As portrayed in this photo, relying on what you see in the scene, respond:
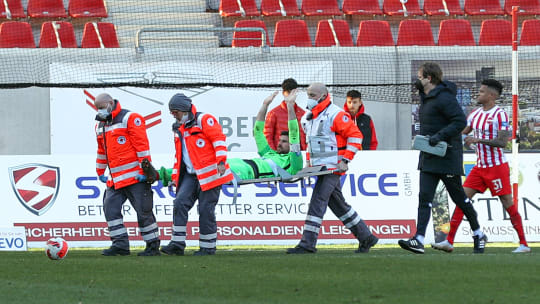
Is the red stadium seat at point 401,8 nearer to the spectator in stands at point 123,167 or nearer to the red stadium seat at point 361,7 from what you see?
the red stadium seat at point 361,7

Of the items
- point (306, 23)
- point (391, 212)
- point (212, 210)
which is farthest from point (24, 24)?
point (212, 210)

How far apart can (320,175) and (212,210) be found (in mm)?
1188

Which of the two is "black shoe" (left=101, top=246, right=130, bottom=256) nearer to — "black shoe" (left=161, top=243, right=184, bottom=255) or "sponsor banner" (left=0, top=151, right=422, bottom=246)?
"black shoe" (left=161, top=243, right=184, bottom=255)

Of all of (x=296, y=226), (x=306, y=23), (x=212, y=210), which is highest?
(x=306, y=23)

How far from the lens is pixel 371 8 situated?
2244cm

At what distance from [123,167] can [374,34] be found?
A: 10990 mm

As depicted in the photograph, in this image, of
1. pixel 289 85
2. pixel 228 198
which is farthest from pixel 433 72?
pixel 228 198

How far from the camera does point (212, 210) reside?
415 inches

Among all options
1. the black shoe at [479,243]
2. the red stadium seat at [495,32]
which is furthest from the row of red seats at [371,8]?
the black shoe at [479,243]

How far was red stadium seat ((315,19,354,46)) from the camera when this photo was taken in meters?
20.7

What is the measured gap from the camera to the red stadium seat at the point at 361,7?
73.2ft

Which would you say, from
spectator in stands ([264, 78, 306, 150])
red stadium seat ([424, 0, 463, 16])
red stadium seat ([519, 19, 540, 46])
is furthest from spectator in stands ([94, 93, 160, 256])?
red stadium seat ([424, 0, 463, 16])

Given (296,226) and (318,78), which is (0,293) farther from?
(318,78)

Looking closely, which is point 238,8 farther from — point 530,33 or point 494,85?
point 494,85
